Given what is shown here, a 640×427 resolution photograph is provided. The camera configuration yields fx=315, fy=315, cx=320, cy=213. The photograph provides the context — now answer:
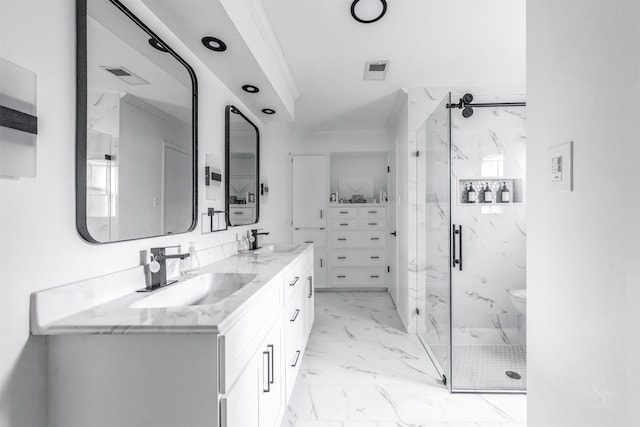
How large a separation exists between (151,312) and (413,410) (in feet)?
5.36

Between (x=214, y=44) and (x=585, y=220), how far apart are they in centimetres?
179

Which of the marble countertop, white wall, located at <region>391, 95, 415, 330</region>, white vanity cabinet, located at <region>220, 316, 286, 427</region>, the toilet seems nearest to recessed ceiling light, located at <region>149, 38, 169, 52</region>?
the marble countertop

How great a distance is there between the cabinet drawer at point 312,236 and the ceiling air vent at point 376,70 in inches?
93.7

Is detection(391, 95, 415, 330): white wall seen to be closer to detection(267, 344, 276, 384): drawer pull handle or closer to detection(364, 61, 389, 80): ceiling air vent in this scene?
detection(364, 61, 389, 80): ceiling air vent

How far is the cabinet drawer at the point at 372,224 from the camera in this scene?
4.56 metres

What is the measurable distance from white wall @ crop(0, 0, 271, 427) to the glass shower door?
6.77 ft

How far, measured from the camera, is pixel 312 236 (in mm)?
4562

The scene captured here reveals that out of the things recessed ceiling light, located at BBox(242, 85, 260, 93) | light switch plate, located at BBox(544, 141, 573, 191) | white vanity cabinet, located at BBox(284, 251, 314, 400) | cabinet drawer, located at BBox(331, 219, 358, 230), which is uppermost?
recessed ceiling light, located at BBox(242, 85, 260, 93)

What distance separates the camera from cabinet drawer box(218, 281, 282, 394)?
91 centimetres

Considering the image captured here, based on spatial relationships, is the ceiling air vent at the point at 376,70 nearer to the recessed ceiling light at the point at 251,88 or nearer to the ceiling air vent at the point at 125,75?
the recessed ceiling light at the point at 251,88

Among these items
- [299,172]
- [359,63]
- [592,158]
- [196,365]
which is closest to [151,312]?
[196,365]

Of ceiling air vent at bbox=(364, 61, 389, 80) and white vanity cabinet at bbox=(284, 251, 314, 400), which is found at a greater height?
ceiling air vent at bbox=(364, 61, 389, 80)

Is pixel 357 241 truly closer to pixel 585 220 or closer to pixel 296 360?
pixel 296 360

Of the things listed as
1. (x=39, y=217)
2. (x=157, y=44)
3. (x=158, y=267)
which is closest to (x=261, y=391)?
(x=158, y=267)
